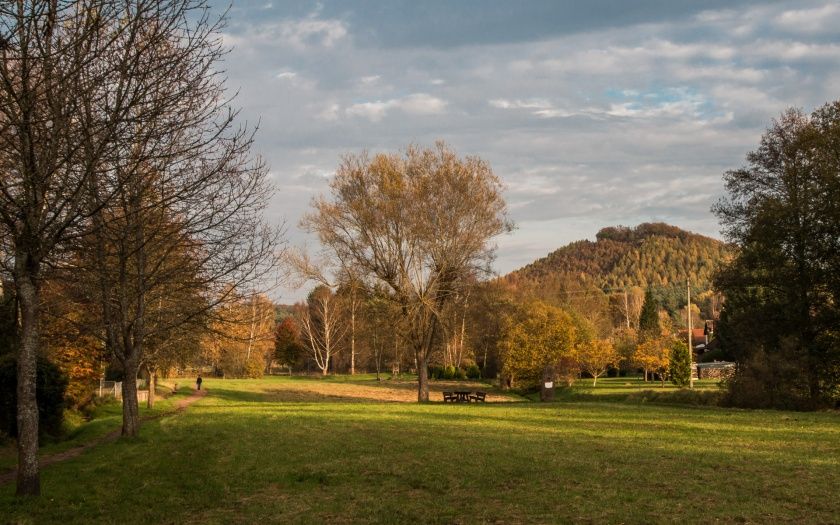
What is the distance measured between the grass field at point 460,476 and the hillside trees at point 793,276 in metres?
8.35

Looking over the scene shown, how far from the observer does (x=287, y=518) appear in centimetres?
913

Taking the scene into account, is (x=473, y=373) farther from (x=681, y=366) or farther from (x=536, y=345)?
(x=536, y=345)

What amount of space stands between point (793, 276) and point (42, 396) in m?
28.7

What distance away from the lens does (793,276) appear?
96.4 ft

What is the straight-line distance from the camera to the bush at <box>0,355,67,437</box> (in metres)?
20.3

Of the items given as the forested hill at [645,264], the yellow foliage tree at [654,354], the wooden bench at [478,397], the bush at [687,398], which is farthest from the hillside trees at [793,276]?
the forested hill at [645,264]

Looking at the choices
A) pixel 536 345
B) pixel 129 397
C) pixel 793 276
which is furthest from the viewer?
pixel 536 345

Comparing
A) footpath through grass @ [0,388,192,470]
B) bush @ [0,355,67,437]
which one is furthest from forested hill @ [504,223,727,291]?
bush @ [0,355,67,437]

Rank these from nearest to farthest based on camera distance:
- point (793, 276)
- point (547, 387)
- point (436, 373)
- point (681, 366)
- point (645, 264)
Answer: point (793, 276), point (547, 387), point (681, 366), point (436, 373), point (645, 264)

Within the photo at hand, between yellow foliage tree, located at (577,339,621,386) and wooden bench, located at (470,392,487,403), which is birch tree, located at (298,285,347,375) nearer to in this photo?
yellow foliage tree, located at (577,339,621,386)

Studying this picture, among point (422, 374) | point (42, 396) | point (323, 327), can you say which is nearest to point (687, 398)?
point (422, 374)

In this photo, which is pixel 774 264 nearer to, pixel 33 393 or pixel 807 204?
pixel 807 204

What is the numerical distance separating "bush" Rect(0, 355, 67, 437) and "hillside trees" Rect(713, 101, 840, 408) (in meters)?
25.6

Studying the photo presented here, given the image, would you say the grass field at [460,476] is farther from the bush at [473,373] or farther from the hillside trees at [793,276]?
the bush at [473,373]
